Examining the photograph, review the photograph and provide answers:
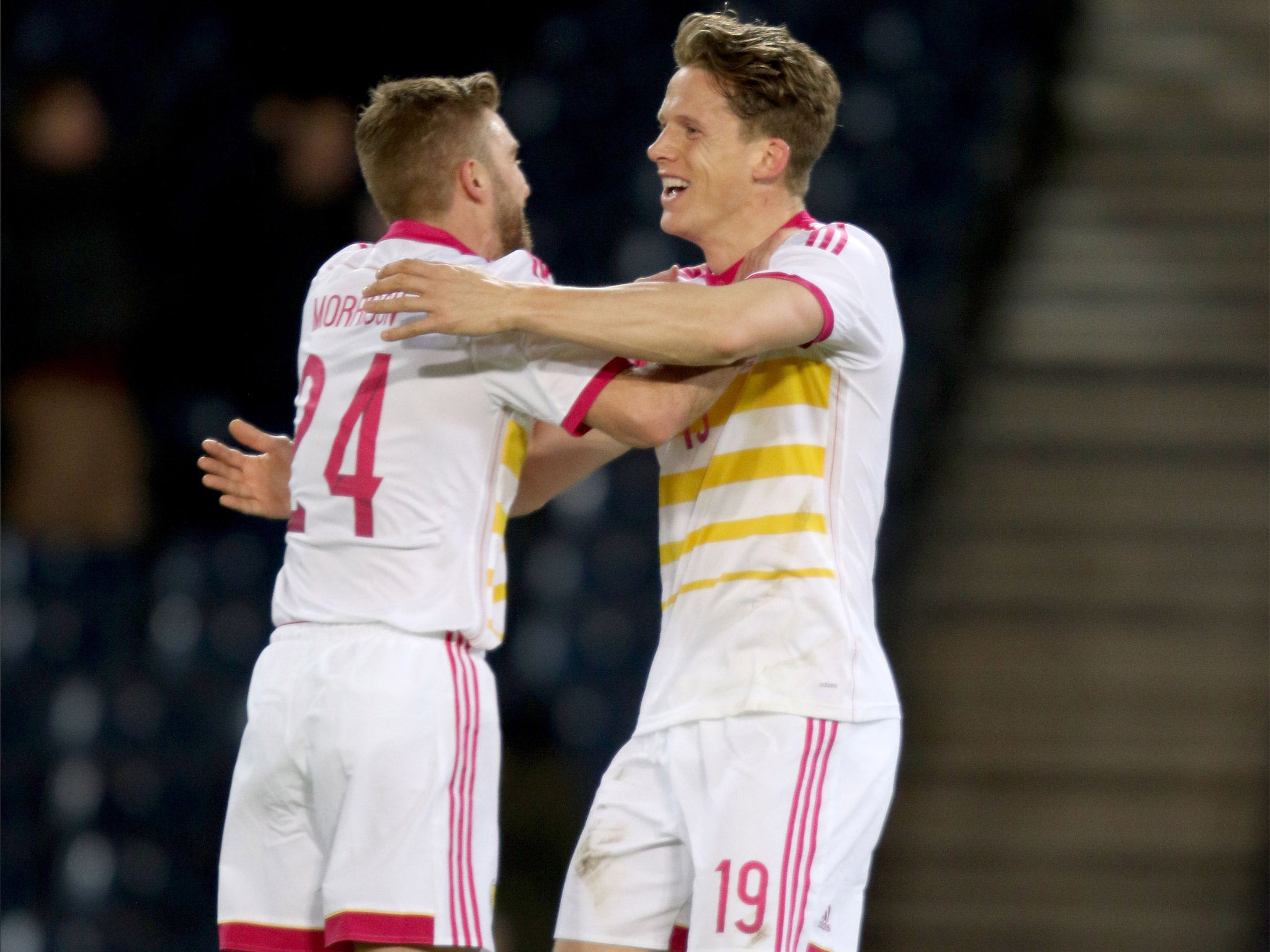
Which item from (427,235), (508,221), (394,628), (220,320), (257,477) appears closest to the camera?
(394,628)

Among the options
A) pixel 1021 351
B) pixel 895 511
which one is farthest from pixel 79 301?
pixel 1021 351

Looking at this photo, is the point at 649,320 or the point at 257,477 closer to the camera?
the point at 649,320

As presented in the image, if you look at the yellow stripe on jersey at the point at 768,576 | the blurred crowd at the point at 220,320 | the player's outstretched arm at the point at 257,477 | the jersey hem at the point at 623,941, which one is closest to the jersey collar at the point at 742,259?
the yellow stripe on jersey at the point at 768,576

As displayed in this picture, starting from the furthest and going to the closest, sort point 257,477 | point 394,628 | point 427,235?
point 257,477 → point 427,235 → point 394,628

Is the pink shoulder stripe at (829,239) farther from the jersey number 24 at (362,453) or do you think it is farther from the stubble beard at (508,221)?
the jersey number 24 at (362,453)

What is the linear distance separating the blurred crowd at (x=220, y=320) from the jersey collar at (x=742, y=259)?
2463 millimetres

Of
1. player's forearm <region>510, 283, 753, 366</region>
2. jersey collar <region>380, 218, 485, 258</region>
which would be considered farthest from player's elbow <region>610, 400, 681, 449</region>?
jersey collar <region>380, 218, 485, 258</region>

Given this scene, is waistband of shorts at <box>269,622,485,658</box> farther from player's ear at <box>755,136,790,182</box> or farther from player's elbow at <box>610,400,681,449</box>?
player's ear at <box>755,136,790,182</box>

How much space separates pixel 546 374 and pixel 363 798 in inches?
28.7

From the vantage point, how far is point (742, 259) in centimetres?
273

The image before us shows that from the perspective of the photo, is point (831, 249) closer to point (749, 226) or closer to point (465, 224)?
point (749, 226)

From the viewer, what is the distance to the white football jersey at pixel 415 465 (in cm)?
250

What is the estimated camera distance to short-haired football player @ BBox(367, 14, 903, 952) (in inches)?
94.2

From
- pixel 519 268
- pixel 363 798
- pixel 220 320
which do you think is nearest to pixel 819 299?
pixel 519 268
